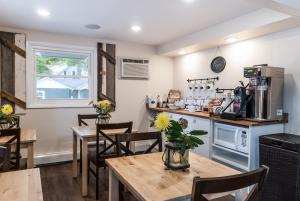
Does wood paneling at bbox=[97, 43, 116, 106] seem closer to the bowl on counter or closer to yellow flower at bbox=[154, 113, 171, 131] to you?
the bowl on counter

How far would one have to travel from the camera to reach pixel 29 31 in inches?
151

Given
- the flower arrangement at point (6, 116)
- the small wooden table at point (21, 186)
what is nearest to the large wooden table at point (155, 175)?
the small wooden table at point (21, 186)

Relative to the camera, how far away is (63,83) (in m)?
4.25

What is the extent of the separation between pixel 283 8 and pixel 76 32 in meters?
3.10

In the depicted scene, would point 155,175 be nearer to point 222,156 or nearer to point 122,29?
point 222,156

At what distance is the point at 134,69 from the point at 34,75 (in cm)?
183

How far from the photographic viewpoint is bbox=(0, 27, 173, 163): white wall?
3965mm

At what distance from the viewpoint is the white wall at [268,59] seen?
276cm

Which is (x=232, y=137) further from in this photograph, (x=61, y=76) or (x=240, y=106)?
(x=61, y=76)

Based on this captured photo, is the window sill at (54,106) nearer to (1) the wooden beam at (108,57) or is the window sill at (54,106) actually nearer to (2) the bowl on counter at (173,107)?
(1) the wooden beam at (108,57)

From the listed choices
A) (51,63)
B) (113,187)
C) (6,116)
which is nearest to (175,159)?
(113,187)

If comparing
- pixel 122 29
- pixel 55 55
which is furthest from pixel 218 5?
pixel 55 55

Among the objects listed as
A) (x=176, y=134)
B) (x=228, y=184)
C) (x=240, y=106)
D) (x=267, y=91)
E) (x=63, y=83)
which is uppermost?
(x=63, y=83)

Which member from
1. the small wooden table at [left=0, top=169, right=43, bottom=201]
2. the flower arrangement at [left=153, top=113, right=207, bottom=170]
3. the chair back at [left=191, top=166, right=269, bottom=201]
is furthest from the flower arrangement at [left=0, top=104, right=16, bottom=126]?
the chair back at [left=191, top=166, right=269, bottom=201]
